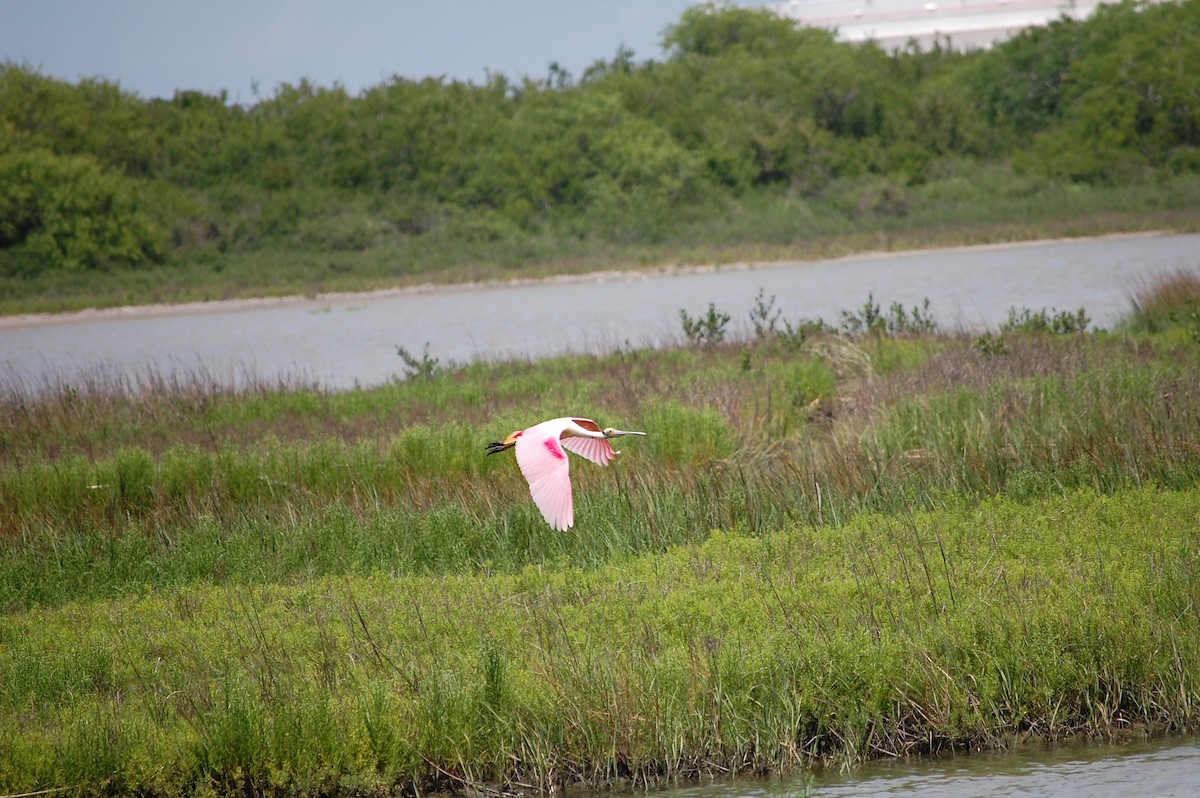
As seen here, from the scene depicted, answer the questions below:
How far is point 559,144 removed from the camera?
5378cm

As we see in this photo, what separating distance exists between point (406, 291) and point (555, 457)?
38340 millimetres

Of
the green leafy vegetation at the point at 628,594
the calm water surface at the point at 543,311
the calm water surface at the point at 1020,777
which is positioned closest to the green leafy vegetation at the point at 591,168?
the calm water surface at the point at 543,311

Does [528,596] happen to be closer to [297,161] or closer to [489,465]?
[489,465]

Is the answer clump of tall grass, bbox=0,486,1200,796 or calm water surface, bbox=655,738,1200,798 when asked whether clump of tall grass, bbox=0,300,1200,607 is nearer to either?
clump of tall grass, bbox=0,486,1200,796

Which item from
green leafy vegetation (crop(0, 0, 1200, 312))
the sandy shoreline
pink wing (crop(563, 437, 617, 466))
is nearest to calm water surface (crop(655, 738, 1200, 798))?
pink wing (crop(563, 437, 617, 466))

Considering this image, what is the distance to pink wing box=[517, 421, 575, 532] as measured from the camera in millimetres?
6168

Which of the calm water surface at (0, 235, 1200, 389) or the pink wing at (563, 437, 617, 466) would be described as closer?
the pink wing at (563, 437, 617, 466)

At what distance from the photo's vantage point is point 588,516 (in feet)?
28.9

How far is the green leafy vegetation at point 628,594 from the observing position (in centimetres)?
584

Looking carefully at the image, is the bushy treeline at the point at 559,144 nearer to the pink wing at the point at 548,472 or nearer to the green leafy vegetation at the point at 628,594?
the green leafy vegetation at the point at 628,594

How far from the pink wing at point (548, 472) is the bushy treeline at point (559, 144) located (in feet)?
132

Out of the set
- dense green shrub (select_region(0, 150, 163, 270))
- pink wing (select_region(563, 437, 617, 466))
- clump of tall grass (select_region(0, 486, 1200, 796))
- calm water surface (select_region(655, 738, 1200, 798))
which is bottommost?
calm water surface (select_region(655, 738, 1200, 798))

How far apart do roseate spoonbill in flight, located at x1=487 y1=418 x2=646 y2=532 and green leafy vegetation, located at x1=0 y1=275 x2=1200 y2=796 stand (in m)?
0.63

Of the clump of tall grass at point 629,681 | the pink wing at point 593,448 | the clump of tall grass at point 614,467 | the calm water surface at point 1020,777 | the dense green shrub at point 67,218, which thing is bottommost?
the calm water surface at point 1020,777
